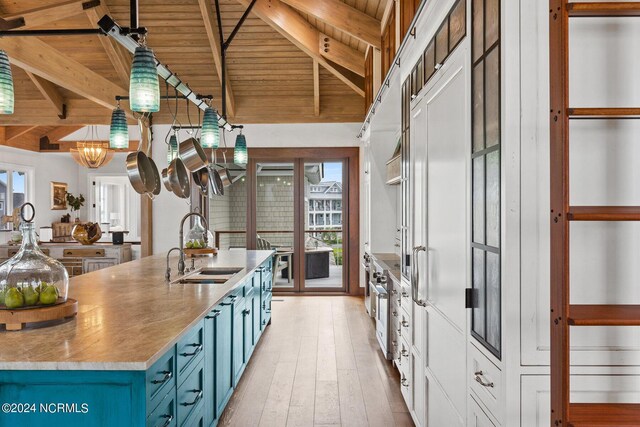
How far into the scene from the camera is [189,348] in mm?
2244

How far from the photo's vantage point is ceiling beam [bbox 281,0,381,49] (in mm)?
5086

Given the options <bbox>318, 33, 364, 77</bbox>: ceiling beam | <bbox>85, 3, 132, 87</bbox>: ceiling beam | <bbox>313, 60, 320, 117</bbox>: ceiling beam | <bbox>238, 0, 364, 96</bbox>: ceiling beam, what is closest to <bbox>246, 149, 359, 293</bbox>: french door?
<bbox>313, 60, 320, 117</bbox>: ceiling beam

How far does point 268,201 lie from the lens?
25.3 feet

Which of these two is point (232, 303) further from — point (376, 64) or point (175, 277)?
point (376, 64)

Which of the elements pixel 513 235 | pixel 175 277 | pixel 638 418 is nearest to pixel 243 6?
pixel 175 277

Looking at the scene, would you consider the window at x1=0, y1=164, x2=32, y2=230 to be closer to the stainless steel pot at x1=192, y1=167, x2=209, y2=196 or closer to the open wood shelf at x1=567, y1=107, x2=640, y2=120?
the stainless steel pot at x1=192, y1=167, x2=209, y2=196

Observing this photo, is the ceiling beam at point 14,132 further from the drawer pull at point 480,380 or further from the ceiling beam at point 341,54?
the drawer pull at point 480,380

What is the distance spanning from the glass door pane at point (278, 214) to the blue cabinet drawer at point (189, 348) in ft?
17.2

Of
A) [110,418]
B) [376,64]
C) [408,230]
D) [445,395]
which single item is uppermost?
[376,64]

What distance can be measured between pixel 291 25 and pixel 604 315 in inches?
205

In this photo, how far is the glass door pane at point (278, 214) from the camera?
7695 mm

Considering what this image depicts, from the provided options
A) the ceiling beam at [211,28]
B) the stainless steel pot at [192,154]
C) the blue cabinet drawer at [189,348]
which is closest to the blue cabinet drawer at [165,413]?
the blue cabinet drawer at [189,348]

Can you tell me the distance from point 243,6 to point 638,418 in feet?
19.4

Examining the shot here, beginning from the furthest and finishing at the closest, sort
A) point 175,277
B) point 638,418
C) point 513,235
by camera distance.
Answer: point 175,277 < point 513,235 < point 638,418
